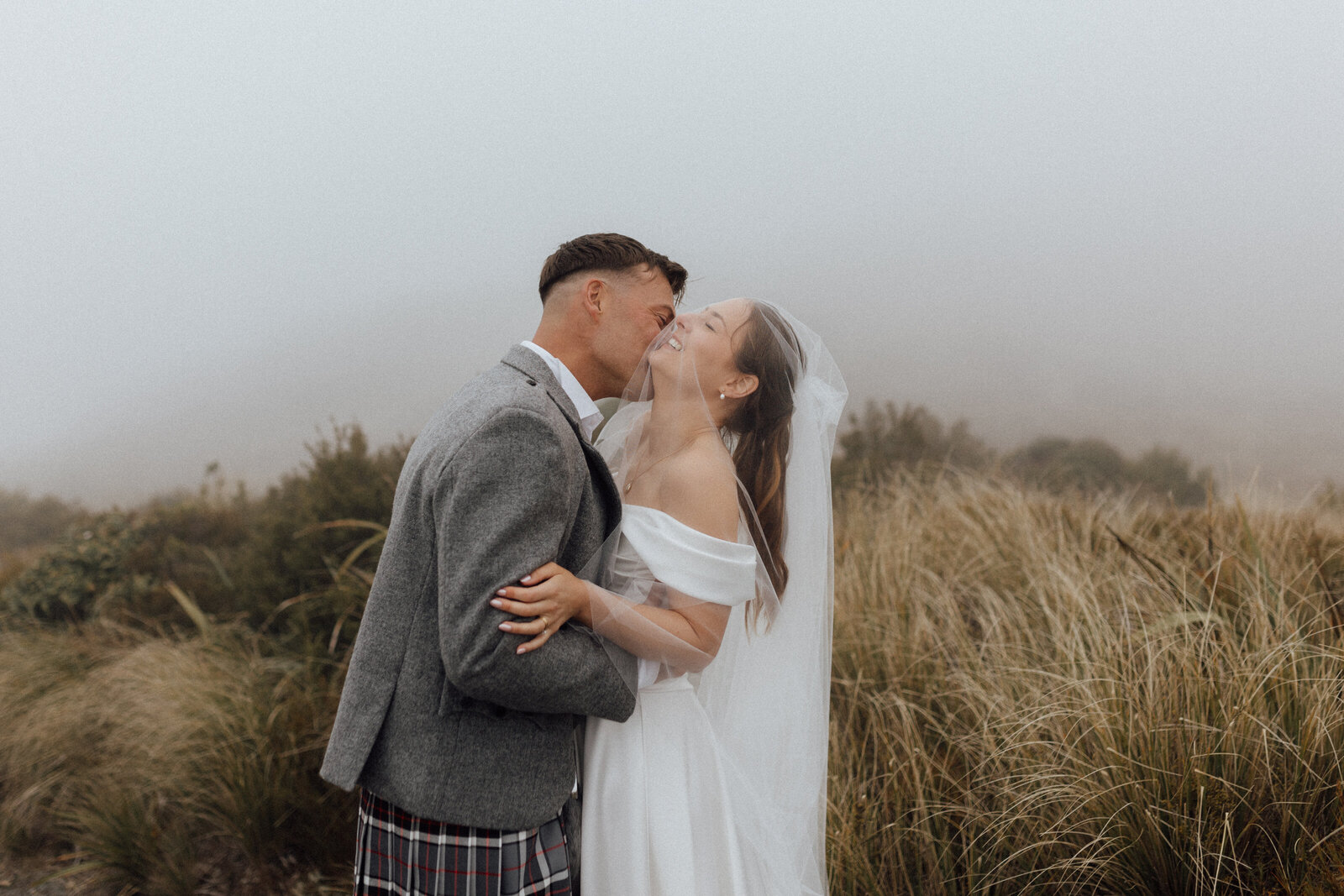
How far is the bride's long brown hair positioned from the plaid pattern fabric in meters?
0.80

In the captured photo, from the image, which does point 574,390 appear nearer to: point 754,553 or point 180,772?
point 754,553

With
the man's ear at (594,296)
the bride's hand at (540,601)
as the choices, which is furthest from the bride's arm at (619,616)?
the man's ear at (594,296)

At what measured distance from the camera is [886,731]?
115 inches

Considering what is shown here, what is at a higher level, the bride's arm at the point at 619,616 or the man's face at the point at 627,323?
the man's face at the point at 627,323

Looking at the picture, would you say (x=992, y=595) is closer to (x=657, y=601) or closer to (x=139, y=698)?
(x=657, y=601)

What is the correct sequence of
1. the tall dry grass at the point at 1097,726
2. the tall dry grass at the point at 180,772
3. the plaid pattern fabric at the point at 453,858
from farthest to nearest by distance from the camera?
the tall dry grass at the point at 180,772, the tall dry grass at the point at 1097,726, the plaid pattern fabric at the point at 453,858

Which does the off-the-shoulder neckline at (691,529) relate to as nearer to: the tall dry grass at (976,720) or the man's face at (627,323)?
the man's face at (627,323)

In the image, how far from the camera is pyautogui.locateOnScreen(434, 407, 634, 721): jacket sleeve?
145 cm

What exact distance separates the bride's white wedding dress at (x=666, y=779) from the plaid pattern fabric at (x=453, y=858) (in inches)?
4.6

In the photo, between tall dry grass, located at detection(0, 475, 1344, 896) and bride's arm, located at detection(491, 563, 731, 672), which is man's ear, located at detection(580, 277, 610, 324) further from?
tall dry grass, located at detection(0, 475, 1344, 896)

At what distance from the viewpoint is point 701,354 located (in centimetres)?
190

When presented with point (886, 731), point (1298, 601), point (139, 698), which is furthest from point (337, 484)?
point (1298, 601)

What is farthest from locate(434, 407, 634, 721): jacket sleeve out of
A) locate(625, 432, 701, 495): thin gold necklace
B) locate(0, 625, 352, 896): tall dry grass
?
locate(0, 625, 352, 896): tall dry grass

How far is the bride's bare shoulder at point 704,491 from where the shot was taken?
70.1 inches
